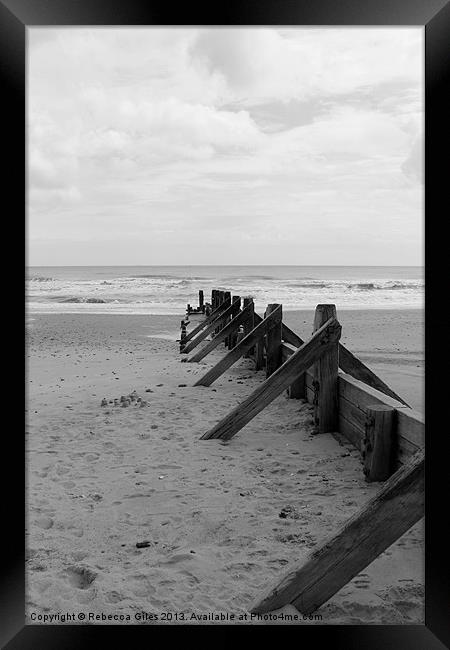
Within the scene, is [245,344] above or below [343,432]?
above

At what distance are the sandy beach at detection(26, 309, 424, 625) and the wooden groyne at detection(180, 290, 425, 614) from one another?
15cm

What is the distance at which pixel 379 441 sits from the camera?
4289 millimetres

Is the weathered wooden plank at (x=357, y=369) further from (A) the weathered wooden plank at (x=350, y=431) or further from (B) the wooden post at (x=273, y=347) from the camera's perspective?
(B) the wooden post at (x=273, y=347)

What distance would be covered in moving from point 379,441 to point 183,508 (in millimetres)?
1496

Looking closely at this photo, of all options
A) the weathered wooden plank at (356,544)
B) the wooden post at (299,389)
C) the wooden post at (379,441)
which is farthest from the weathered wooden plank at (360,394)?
the weathered wooden plank at (356,544)

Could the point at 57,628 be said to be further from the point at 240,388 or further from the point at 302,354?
the point at 240,388

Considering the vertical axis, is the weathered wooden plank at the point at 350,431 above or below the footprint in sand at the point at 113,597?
above

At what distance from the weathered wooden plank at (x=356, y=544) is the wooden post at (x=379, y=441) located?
66.5 inches

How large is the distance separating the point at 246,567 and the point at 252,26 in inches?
→ 108

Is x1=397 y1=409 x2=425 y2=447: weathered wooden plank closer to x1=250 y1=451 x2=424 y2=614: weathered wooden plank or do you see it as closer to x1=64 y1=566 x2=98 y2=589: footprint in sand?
x1=250 y1=451 x2=424 y2=614: weathered wooden plank

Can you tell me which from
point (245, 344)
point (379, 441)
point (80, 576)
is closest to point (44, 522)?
point (80, 576)
